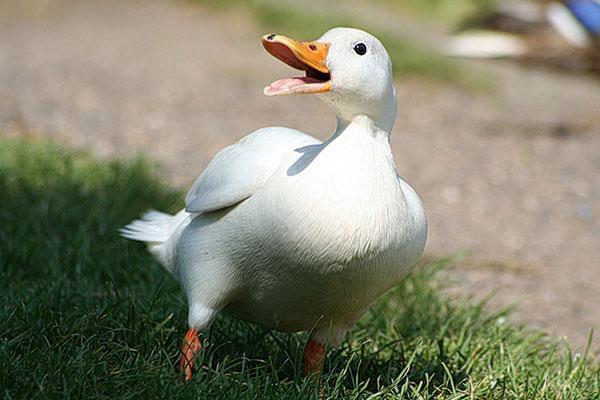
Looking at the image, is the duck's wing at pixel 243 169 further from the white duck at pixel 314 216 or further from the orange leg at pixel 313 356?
the orange leg at pixel 313 356

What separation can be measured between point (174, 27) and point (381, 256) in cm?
877

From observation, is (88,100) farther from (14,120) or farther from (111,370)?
(111,370)

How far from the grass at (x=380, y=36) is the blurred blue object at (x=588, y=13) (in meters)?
1.76

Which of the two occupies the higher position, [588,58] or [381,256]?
[381,256]

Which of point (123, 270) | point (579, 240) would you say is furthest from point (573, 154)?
point (123, 270)

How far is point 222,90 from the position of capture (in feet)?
28.6

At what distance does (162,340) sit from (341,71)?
43.7 inches

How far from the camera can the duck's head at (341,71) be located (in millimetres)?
2570

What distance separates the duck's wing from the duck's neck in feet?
0.82

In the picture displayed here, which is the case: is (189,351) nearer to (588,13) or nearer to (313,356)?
(313,356)

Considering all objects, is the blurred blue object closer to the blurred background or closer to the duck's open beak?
the blurred background

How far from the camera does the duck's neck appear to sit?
2682mm

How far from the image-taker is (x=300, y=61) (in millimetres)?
2613

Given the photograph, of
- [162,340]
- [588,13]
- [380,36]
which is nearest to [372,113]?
[162,340]
